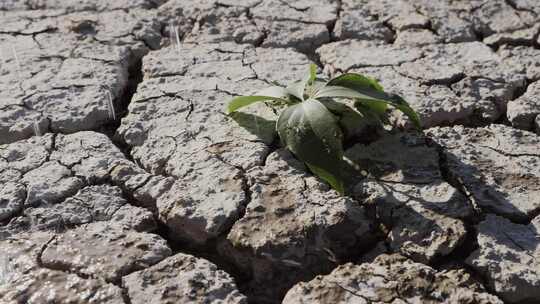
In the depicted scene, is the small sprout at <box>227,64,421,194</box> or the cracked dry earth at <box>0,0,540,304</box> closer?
the cracked dry earth at <box>0,0,540,304</box>

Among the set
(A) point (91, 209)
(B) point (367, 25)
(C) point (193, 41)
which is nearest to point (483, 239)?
(A) point (91, 209)

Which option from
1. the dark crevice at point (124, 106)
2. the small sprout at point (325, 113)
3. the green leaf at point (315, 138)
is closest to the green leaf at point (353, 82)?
the small sprout at point (325, 113)

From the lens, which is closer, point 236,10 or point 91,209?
point 91,209

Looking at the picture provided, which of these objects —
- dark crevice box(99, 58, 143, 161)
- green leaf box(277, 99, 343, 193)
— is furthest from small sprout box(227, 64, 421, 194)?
dark crevice box(99, 58, 143, 161)

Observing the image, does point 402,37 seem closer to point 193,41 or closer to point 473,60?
point 473,60

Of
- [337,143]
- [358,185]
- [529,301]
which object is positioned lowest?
[529,301]

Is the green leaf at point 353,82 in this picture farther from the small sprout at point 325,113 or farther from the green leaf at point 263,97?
the green leaf at point 263,97

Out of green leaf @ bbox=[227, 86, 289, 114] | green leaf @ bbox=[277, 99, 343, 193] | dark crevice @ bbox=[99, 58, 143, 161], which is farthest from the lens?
dark crevice @ bbox=[99, 58, 143, 161]

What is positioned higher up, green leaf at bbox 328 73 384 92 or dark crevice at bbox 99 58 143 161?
green leaf at bbox 328 73 384 92

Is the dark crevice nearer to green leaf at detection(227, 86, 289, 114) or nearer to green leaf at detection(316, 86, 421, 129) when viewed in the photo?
green leaf at detection(227, 86, 289, 114)
